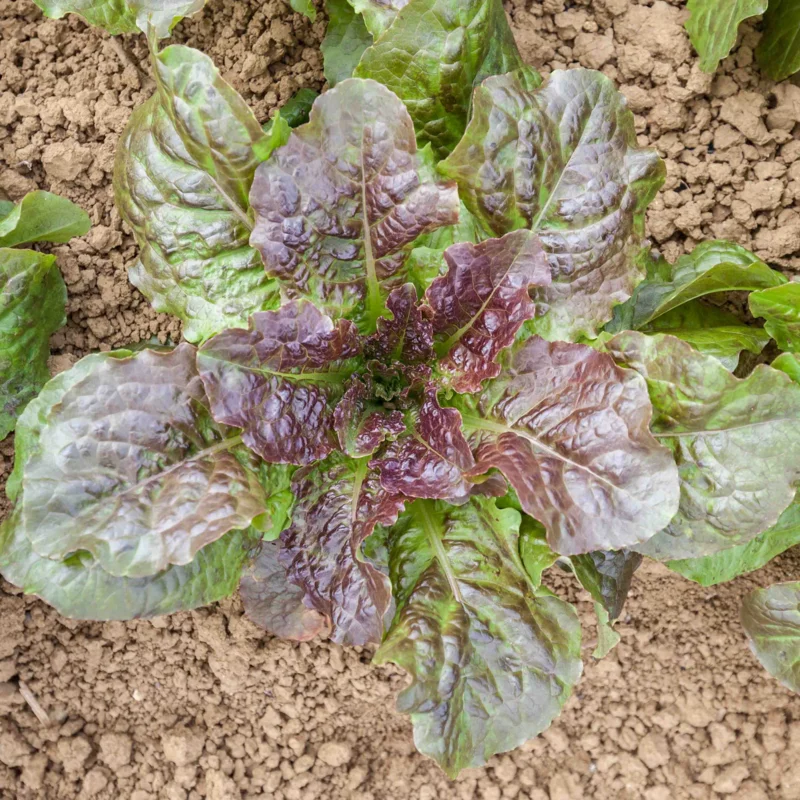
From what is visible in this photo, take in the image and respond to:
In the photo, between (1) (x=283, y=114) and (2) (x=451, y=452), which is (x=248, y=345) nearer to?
(2) (x=451, y=452)

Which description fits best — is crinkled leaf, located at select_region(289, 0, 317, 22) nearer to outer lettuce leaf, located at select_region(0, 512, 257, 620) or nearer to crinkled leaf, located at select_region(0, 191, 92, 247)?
crinkled leaf, located at select_region(0, 191, 92, 247)

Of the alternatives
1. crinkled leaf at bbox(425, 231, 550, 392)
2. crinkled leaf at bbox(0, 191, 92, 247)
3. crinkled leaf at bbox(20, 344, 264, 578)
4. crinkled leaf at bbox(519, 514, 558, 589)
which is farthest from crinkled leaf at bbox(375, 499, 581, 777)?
crinkled leaf at bbox(0, 191, 92, 247)

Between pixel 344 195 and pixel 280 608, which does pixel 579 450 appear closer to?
pixel 344 195

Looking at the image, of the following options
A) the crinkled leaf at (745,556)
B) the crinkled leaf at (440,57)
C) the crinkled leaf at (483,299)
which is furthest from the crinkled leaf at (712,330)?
the crinkled leaf at (440,57)

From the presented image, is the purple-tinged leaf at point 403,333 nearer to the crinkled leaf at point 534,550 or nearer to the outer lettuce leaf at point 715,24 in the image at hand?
the crinkled leaf at point 534,550

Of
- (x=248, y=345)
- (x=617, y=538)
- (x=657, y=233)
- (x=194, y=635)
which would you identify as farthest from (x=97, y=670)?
(x=657, y=233)

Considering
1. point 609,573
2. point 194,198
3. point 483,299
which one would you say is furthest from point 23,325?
point 609,573
